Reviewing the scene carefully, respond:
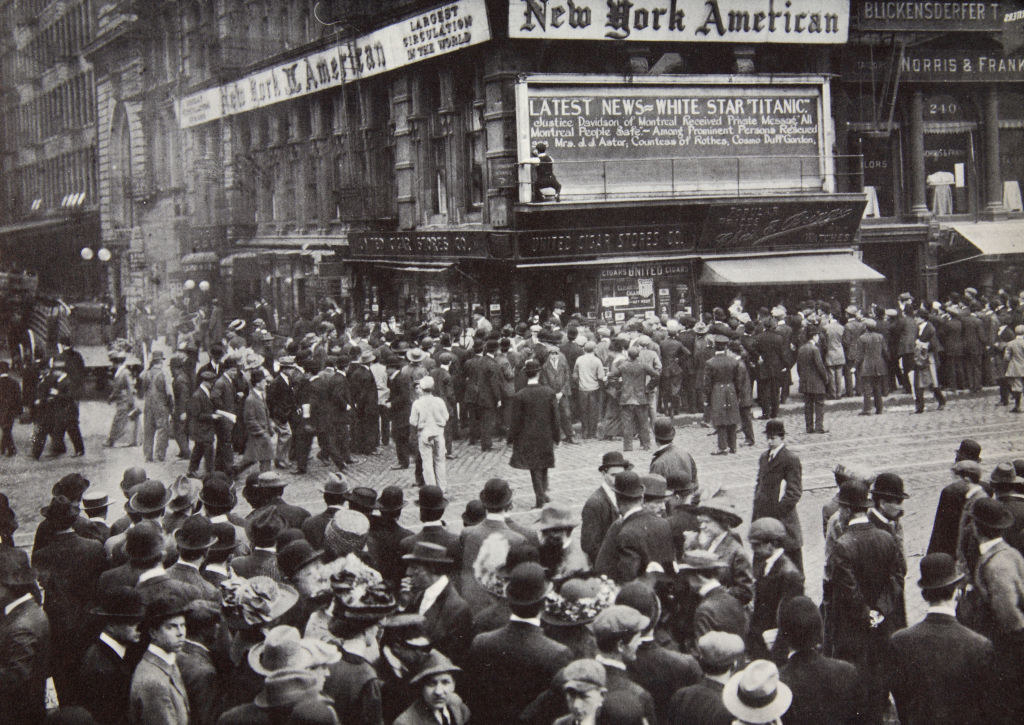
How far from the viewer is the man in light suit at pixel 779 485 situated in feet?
29.5

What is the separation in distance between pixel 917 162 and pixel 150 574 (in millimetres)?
26708

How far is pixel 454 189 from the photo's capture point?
26.0 m

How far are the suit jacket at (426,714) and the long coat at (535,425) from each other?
7993mm

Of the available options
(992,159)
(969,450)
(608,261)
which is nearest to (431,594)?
(969,450)

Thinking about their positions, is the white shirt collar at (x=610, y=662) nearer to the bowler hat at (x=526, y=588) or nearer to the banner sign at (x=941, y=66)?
the bowler hat at (x=526, y=588)

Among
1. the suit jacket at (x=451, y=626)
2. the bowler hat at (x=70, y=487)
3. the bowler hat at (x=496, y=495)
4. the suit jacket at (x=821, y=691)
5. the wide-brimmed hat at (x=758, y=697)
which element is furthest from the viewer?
the bowler hat at (x=70, y=487)

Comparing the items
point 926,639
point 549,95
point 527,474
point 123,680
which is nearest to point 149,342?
point 549,95

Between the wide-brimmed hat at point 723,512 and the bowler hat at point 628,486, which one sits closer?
the wide-brimmed hat at point 723,512

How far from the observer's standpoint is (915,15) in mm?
25156

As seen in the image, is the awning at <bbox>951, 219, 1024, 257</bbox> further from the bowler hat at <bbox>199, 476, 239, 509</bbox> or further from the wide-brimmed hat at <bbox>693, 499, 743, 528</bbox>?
the bowler hat at <bbox>199, 476, 239, 509</bbox>

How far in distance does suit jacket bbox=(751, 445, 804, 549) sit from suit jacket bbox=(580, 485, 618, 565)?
5.65 ft

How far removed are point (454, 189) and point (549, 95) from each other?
418 centimetres

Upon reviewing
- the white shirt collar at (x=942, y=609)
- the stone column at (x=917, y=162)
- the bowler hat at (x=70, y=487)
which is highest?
the stone column at (x=917, y=162)

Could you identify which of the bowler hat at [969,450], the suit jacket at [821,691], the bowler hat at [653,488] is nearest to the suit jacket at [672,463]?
the bowler hat at [653,488]
